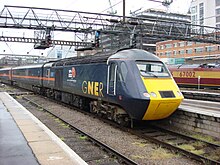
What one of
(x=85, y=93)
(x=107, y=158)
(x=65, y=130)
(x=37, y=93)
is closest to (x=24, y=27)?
(x=37, y=93)

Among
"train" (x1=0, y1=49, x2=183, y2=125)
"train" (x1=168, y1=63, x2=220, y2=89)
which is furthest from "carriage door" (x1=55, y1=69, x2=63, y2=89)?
"train" (x1=168, y1=63, x2=220, y2=89)

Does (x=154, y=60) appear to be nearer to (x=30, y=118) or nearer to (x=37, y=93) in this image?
(x=30, y=118)

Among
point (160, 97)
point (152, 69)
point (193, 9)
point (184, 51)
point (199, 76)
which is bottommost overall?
point (160, 97)

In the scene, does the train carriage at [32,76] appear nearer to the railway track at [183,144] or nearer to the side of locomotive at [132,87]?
the side of locomotive at [132,87]

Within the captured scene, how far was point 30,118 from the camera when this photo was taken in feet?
43.6

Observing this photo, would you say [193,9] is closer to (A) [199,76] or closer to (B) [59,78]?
(A) [199,76]

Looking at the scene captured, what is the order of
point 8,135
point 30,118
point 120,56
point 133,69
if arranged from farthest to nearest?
point 30,118
point 120,56
point 133,69
point 8,135

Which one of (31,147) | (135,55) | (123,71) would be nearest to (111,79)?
(123,71)

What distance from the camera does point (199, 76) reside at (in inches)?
1275

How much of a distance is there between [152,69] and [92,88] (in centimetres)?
380

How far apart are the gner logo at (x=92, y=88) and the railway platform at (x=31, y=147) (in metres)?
3.21

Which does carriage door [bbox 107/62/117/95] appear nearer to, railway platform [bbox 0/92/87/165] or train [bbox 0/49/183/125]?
train [bbox 0/49/183/125]

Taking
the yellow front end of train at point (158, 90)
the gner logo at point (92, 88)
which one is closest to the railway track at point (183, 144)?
the yellow front end of train at point (158, 90)

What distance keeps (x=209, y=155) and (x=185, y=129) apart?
10.2 feet
